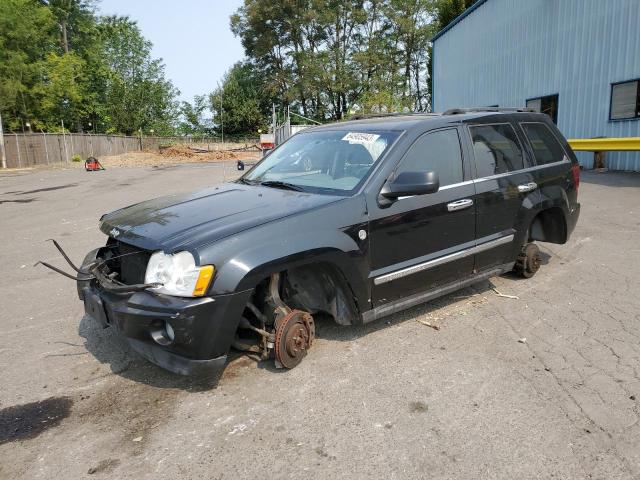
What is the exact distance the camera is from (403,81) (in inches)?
2254

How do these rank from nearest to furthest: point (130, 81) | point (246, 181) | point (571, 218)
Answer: point (246, 181)
point (571, 218)
point (130, 81)

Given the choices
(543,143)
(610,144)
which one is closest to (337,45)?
(610,144)

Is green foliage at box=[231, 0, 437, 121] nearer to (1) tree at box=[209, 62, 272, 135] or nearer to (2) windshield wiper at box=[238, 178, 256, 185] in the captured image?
(1) tree at box=[209, 62, 272, 135]

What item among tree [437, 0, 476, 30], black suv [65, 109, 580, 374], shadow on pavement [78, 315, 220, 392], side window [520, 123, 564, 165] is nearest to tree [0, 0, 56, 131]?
tree [437, 0, 476, 30]

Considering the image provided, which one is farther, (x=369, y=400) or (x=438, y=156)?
(x=438, y=156)

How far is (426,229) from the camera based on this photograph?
4.08 metres

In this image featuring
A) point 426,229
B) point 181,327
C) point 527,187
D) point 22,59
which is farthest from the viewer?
point 22,59

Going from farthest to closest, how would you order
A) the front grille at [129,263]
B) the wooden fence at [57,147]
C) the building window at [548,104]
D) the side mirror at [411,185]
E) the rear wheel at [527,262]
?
the wooden fence at [57,147]
the building window at [548,104]
the rear wheel at [527,262]
the side mirror at [411,185]
the front grille at [129,263]

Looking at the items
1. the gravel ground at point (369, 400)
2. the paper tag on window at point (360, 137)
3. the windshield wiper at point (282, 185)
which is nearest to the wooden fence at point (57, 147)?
the gravel ground at point (369, 400)

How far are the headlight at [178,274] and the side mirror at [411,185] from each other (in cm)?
144

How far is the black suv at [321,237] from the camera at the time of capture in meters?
3.15

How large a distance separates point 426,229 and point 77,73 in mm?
56886

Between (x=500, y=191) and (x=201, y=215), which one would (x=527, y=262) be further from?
(x=201, y=215)

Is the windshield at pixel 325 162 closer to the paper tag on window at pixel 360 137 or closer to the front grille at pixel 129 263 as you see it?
the paper tag on window at pixel 360 137
